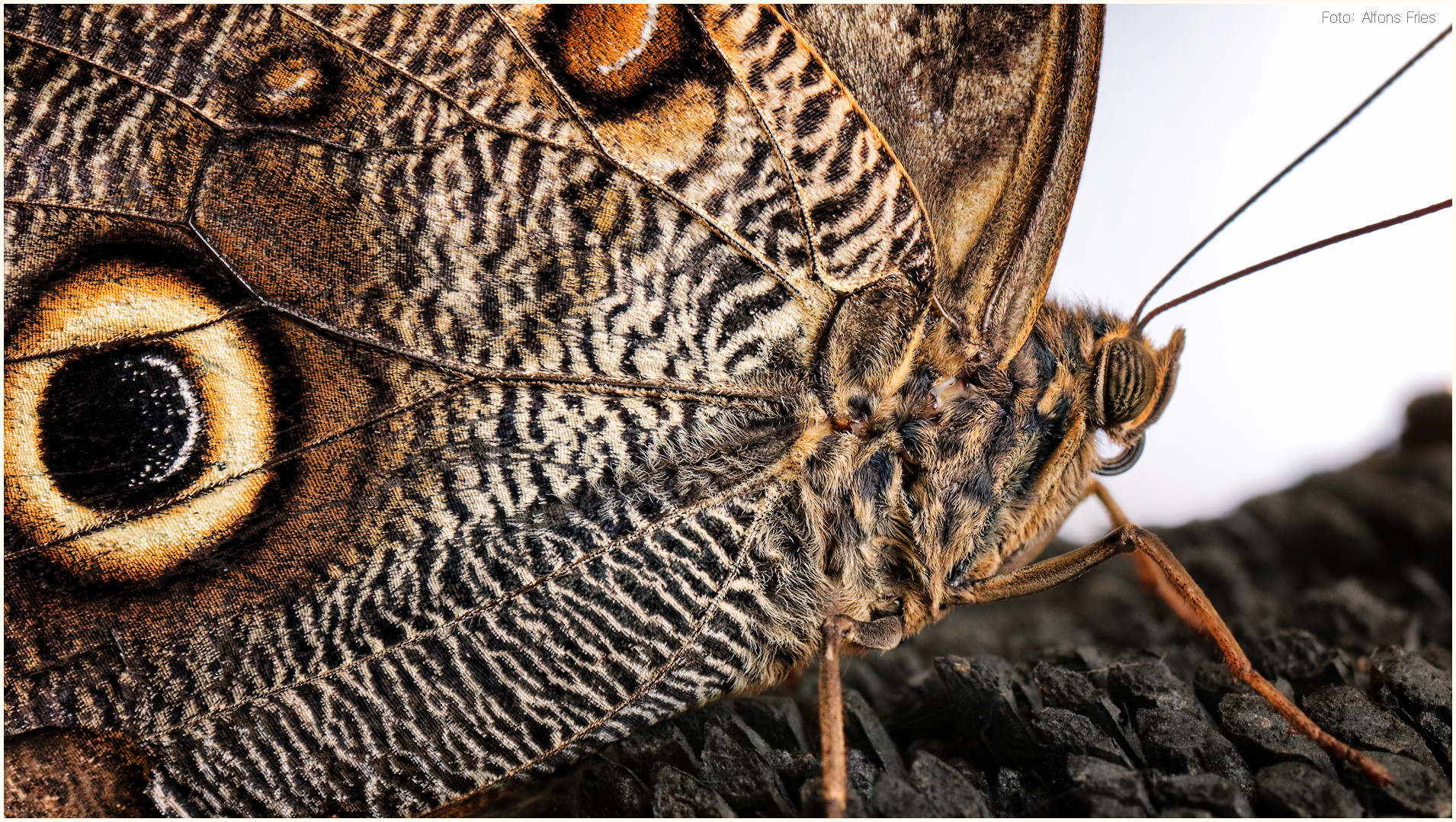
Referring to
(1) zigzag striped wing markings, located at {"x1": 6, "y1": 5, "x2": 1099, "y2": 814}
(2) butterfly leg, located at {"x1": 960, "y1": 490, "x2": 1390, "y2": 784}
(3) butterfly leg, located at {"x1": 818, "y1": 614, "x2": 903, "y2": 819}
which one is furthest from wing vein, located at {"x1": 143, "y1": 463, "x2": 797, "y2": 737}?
(2) butterfly leg, located at {"x1": 960, "y1": 490, "x2": 1390, "y2": 784}

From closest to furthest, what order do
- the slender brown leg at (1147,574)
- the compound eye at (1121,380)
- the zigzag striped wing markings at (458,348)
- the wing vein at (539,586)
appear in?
1. the zigzag striped wing markings at (458,348)
2. the wing vein at (539,586)
3. the compound eye at (1121,380)
4. the slender brown leg at (1147,574)

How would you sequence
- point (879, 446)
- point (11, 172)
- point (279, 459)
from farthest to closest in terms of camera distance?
1. point (879, 446)
2. point (279, 459)
3. point (11, 172)

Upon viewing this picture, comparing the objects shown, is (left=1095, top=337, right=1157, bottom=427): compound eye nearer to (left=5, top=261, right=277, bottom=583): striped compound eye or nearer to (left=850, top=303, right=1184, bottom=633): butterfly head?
(left=850, top=303, right=1184, bottom=633): butterfly head

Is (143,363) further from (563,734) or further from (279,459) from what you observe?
(563,734)

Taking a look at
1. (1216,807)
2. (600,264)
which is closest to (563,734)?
(600,264)

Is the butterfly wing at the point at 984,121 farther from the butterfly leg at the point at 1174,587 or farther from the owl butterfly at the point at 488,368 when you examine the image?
the butterfly leg at the point at 1174,587

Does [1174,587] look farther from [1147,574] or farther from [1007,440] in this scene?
[1147,574]

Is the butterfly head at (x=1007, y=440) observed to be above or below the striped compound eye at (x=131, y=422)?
below

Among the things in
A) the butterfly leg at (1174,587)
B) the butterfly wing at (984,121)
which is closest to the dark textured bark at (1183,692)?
the butterfly leg at (1174,587)
